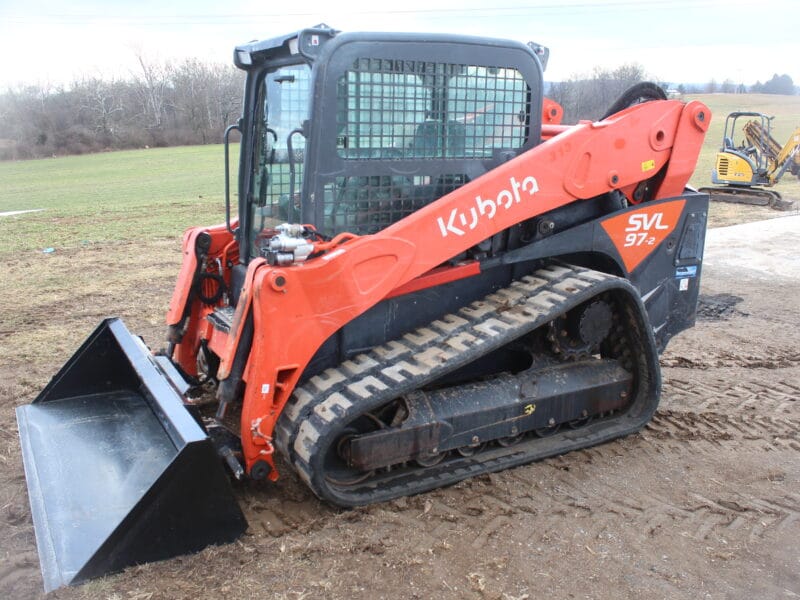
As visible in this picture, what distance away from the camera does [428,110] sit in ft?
14.4

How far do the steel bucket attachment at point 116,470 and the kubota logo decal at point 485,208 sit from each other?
170 centimetres

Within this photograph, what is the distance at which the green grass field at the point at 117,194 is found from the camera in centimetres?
1325

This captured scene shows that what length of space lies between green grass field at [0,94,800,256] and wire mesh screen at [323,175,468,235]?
8.89 m

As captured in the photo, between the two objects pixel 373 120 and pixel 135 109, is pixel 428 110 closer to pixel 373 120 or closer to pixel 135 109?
pixel 373 120

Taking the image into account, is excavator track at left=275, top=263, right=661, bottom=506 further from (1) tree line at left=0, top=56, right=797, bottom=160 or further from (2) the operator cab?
(1) tree line at left=0, top=56, right=797, bottom=160

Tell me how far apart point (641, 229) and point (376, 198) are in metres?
1.94

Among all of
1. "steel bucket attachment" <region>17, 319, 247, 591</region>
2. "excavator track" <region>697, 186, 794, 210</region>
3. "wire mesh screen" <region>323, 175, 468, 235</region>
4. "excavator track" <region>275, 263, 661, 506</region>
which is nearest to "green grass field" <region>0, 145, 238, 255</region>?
"steel bucket attachment" <region>17, 319, 247, 591</region>

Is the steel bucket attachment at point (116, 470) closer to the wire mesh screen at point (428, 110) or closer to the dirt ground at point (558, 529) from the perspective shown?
the dirt ground at point (558, 529)

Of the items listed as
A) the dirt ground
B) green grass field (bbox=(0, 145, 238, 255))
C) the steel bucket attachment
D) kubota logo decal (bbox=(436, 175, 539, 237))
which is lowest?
green grass field (bbox=(0, 145, 238, 255))

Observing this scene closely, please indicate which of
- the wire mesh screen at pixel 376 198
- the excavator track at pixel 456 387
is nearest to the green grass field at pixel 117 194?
the wire mesh screen at pixel 376 198

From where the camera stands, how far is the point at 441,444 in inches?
166

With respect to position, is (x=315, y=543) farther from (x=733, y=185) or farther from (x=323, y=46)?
(x=733, y=185)

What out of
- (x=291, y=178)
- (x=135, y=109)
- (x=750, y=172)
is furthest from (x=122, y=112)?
(x=291, y=178)

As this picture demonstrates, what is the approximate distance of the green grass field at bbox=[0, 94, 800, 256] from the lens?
1325cm
